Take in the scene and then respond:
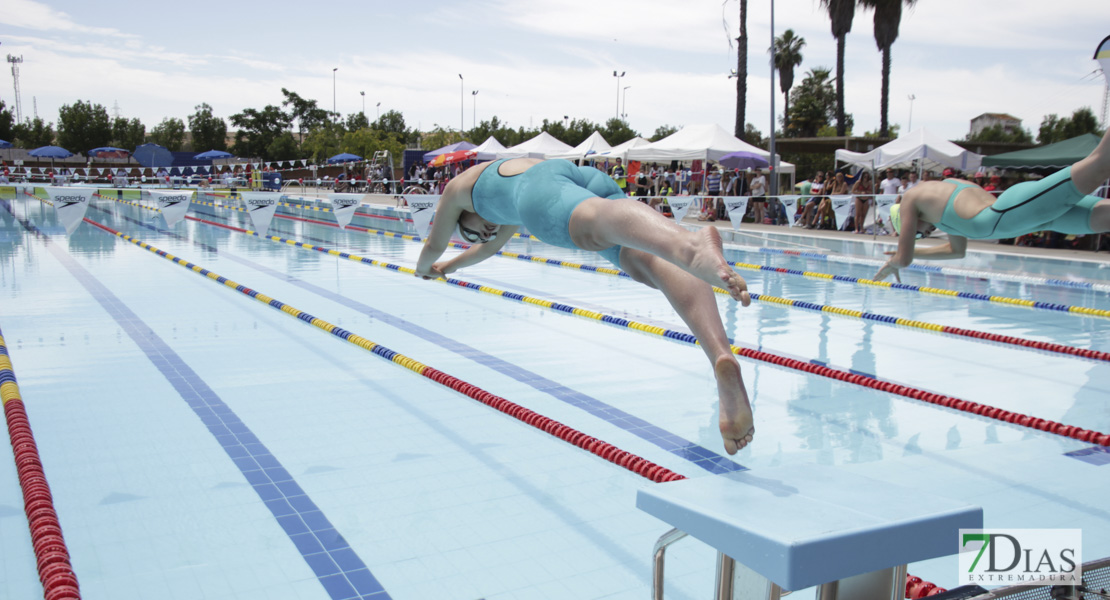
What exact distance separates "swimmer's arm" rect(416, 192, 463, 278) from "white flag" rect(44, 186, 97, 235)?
303 inches

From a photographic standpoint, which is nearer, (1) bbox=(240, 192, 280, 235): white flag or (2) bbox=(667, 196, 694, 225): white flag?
(1) bbox=(240, 192, 280, 235): white flag

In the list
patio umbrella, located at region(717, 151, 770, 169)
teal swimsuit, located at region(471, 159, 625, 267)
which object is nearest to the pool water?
teal swimsuit, located at region(471, 159, 625, 267)

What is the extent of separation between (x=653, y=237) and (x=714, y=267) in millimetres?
277

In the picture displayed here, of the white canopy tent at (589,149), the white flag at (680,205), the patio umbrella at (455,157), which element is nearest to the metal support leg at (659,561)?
the white flag at (680,205)

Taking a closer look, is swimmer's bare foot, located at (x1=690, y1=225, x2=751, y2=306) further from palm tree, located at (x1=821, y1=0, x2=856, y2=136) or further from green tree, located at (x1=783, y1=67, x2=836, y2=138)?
green tree, located at (x1=783, y1=67, x2=836, y2=138)

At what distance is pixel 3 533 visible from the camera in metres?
2.91

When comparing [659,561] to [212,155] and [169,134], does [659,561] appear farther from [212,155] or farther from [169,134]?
[169,134]

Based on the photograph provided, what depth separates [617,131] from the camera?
5462 cm

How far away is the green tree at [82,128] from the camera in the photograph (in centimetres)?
4650

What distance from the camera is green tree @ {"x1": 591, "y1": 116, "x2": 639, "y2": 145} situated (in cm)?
5372

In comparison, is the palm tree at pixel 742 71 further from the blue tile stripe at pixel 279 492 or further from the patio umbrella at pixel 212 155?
the patio umbrella at pixel 212 155

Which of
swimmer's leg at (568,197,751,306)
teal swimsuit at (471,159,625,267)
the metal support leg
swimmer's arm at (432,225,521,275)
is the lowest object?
the metal support leg

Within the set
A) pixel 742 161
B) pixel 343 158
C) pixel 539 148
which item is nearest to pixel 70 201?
pixel 539 148

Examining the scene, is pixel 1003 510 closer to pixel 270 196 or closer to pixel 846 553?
pixel 846 553
